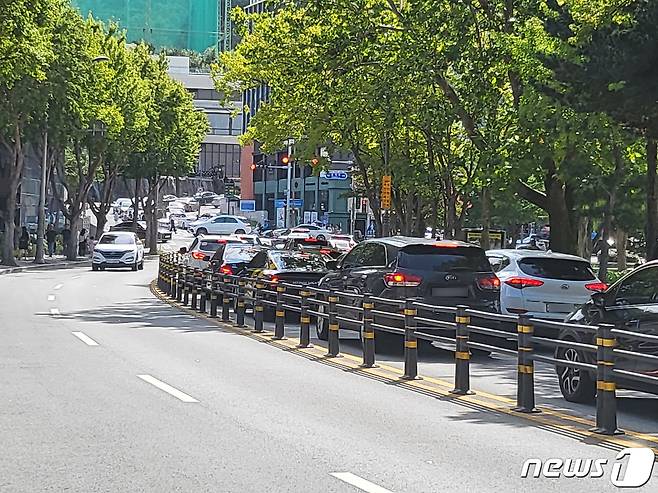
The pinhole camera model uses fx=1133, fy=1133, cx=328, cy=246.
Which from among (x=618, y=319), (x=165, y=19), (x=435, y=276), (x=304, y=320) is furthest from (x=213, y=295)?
(x=165, y=19)

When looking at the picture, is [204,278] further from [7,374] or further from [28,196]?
[28,196]

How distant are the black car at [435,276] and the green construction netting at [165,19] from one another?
109m

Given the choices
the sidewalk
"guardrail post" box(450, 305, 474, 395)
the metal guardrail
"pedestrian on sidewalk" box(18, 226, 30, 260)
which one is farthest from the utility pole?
"guardrail post" box(450, 305, 474, 395)

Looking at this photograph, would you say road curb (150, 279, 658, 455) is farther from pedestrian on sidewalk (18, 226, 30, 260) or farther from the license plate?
pedestrian on sidewalk (18, 226, 30, 260)

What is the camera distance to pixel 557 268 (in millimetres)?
20031

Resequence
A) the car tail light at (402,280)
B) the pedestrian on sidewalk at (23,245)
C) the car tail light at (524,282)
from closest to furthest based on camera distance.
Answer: the car tail light at (402,280)
the car tail light at (524,282)
the pedestrian on sidewalk at (23,245)

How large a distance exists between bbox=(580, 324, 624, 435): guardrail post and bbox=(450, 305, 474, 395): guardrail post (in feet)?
8.62

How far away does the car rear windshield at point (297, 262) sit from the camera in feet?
80.7

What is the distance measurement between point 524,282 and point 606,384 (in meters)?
9.24

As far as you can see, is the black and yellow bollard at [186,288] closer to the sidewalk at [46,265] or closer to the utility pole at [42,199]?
the sidewalk at [46,265]

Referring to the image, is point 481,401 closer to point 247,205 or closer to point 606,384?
point 606,384

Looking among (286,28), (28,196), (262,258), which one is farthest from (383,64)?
(28,196)

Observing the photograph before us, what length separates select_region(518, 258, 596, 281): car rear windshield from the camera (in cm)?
1991

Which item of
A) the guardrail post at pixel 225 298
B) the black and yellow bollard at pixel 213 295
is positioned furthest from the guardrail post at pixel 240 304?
the black and yellow bollard at pixel 213 295
